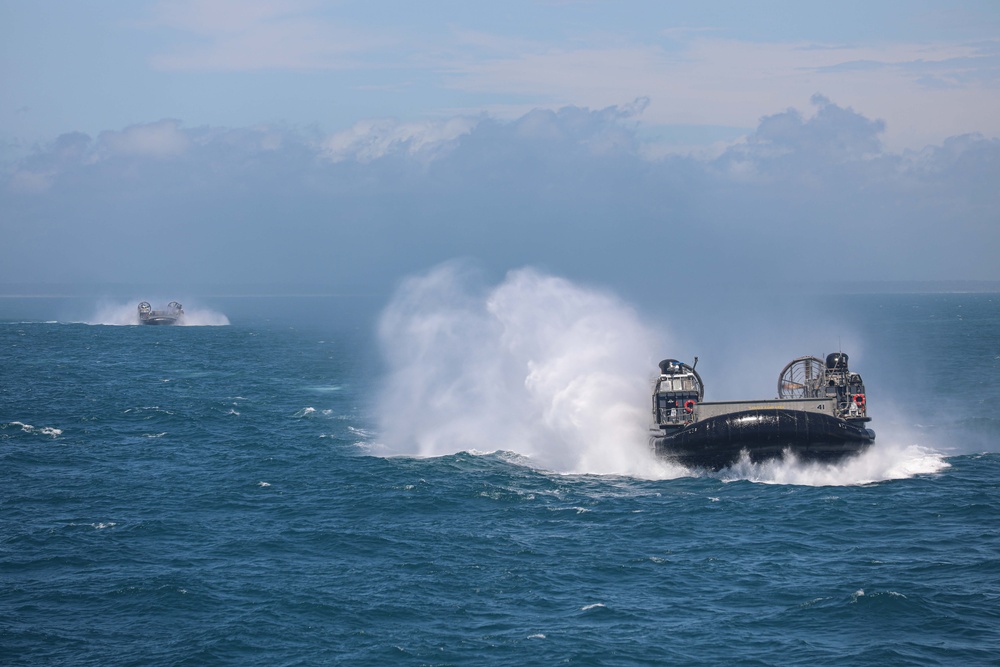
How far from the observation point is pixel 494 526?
48.2 m

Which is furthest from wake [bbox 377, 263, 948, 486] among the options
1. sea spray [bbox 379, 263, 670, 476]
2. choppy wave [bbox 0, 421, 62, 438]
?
choppy wave [bbox 0, 421, 62, 438]

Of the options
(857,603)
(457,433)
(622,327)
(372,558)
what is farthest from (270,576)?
(622,327)

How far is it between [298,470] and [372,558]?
792 inches

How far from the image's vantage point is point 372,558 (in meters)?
43.1

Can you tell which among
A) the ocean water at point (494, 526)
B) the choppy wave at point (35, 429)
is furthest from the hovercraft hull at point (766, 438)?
the choppy wave at point (35, 429)

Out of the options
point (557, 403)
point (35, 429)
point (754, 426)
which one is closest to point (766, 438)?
A: point (754, 426)

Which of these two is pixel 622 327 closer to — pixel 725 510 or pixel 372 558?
pixel 725 510

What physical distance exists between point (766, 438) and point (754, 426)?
40.8 inches

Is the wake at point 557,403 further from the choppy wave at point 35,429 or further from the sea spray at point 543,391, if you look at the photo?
the choppy wave at point 35,429

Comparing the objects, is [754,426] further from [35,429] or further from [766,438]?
[35,429]

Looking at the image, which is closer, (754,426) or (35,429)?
(754,426)

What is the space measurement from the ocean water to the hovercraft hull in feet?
3.35

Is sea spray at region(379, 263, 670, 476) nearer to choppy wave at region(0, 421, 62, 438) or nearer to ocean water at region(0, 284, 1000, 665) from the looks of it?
ocean water at region(0, 284, 1000, 665)

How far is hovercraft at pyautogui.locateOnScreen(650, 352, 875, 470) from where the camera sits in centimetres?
5644
